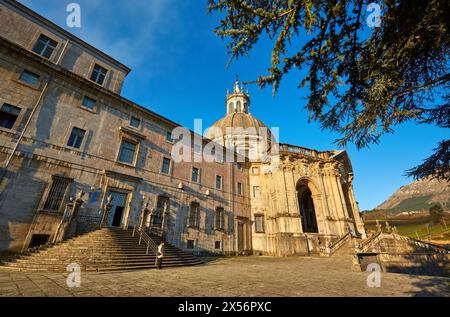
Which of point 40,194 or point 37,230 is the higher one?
A: point 40,194

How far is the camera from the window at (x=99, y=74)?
17.2m

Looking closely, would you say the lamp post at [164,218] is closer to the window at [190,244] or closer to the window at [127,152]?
the window at [190,244]

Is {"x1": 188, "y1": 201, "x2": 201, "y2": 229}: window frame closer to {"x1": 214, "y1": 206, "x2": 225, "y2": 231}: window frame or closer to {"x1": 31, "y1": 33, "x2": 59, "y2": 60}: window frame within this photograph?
{"x1": 214, "y1": 206, "x2": 225, "y2": 231}: window frame

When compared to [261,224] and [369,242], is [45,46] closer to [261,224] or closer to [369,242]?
[261,224]

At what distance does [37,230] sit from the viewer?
11.3 metres

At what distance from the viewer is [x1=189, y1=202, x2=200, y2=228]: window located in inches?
745

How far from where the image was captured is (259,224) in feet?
78.9

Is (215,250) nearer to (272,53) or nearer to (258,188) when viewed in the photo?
(258,188)

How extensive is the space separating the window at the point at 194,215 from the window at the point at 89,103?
12128 mm

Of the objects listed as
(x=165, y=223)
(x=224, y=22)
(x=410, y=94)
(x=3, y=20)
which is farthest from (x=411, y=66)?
(x=3, y=20)

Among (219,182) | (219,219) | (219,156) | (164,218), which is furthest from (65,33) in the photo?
(219,219)

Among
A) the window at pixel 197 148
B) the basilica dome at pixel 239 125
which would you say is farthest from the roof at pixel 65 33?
the basilica dome at pixel 239 125

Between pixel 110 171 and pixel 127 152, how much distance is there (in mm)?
2448
